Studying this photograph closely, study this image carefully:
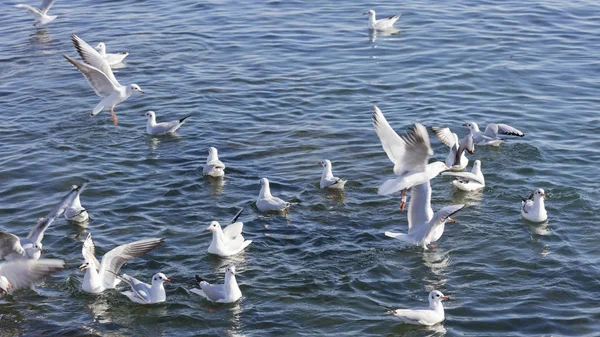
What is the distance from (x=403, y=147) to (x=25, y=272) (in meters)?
6.16

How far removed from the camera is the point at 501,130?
19219 millimetres

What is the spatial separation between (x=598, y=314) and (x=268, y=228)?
563 centimetres

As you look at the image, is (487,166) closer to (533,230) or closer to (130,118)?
(533,230)

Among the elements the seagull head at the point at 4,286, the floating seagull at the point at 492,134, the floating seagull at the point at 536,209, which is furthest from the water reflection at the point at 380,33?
the seagull head at the point at 4,286

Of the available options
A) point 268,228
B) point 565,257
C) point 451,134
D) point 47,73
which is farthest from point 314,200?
point 47,73

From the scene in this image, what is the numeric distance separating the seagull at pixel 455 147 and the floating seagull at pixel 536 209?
2258 millimetres

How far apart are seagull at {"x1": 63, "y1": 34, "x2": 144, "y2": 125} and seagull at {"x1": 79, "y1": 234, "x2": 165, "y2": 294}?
713cm

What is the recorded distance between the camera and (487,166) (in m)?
18.8

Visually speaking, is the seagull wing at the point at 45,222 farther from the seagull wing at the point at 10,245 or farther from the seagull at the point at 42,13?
the seagull at the point at 42,13

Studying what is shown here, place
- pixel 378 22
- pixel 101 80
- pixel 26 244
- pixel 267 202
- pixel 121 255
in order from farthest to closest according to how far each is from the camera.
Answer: pixel 378 22 < pixel 101 80 < pixel 267 202 < pixel 26 244 < pixel 121 255

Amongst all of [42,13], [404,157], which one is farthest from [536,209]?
[42,13]

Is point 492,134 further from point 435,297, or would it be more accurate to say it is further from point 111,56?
point 111,56

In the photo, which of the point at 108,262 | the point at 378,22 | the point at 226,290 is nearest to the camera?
the point at 226,290

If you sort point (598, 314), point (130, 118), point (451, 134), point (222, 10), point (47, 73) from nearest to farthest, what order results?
1. point (598, 314)
2. point (451, 134)
3. point (130, 118)
4. point (47, 73)
5. point (222, 10)
